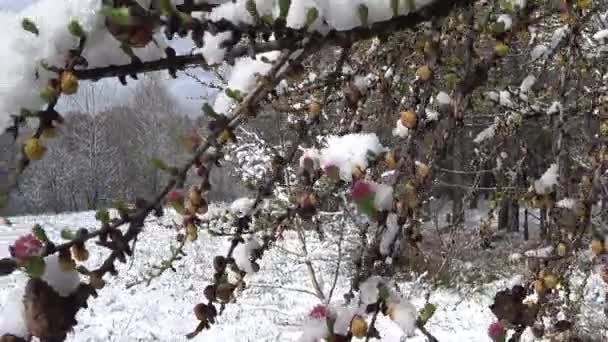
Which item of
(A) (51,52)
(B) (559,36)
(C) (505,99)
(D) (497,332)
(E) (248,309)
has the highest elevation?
(B) (559,36)

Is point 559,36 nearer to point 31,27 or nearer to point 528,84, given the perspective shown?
point 528,84

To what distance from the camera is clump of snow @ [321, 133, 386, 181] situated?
767 mm

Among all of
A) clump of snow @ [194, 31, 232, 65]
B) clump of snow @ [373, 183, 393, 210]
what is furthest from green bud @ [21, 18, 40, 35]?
clump of snow @ [373, 183, 393, 210]

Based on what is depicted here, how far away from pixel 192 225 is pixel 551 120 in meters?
1.39

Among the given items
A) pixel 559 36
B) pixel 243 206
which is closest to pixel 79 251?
pixel 243 206

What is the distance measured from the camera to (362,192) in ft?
2.05

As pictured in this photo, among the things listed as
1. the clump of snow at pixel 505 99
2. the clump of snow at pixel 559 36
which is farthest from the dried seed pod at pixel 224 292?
the clump of snow at pixel 505 99

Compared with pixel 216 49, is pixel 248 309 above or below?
below

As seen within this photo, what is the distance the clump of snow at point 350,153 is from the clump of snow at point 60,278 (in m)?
0.36

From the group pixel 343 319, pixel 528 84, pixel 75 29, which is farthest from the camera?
pixel 528 84

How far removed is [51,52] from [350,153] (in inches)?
15.6

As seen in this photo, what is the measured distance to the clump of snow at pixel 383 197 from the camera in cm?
64

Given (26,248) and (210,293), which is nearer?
(26,248)

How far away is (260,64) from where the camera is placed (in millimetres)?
824
